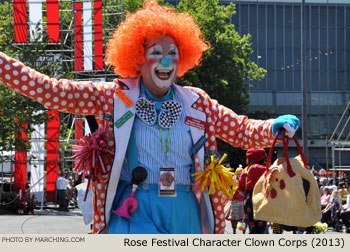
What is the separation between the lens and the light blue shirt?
156 inches

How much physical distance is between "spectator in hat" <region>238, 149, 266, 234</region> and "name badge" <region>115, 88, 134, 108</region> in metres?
5.32

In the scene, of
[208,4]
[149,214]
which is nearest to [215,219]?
[149,214]

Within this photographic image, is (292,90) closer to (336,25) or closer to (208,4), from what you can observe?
(336,25)

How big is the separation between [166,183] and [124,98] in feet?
2.00

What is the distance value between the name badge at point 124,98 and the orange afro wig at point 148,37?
0.92ft

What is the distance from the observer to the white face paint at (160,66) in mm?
4180

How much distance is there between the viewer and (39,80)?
Answer: 401 centimetres

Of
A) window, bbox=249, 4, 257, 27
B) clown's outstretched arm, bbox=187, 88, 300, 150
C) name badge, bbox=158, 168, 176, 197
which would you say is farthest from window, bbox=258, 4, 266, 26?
name badge, bbox=158, 168, 176, 197

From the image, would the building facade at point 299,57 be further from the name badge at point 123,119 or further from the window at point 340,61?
the name badge at point 123,119

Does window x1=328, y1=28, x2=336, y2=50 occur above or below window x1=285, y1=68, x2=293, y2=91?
above

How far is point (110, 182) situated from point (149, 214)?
30 cm

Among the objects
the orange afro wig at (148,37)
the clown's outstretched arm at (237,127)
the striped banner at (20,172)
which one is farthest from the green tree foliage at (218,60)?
the clown's outstretched arm at (237,127)

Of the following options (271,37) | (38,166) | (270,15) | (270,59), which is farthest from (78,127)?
(270,15)

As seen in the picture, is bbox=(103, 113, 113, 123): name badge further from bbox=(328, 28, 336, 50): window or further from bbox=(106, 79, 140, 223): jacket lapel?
bbox=(328, 28, 336, 50): window
